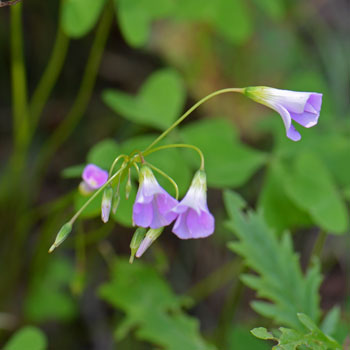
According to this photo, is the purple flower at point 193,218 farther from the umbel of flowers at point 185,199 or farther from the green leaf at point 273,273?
Result: the green leaf at point 273,273

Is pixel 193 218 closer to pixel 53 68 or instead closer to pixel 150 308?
pixel 150 308

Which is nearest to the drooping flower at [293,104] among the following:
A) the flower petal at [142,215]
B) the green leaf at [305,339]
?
the flower petal at [142,215]

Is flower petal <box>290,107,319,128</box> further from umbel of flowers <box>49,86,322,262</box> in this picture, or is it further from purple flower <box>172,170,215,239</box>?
purple flower <box>172,170,215,239</box>

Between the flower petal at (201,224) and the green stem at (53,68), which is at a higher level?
the flower petal at (201,224)

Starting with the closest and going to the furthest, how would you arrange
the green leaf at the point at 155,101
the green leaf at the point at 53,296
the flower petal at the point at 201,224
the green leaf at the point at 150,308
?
the flower petal at the point at 201,224 < the green leaf at the point at 150,308 < the green leaf at the point at 155,101 < the green leaf at the point at 53,296

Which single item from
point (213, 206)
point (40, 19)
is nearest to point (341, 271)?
point (213, 206)

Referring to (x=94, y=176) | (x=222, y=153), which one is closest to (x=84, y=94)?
(x=222, y=153)
